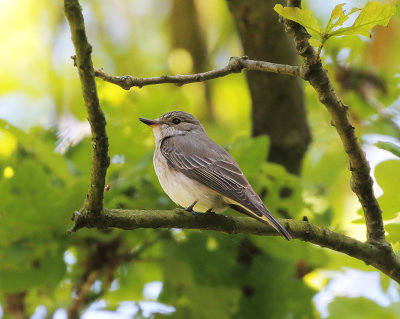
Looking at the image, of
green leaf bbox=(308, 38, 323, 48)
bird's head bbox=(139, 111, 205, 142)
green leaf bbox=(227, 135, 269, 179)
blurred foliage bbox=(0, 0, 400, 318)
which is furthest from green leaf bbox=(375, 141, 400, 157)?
bird's head bbox=(139, 111, 205, 142)

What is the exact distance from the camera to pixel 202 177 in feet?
12.0

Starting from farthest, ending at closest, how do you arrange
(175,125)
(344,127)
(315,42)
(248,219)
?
(175,125)
(248,219)
(344,127)
(315,42)

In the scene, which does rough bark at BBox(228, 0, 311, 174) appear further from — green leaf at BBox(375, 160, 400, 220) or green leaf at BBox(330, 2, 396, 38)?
green leaf at BBox(330, 2, 396, 38)

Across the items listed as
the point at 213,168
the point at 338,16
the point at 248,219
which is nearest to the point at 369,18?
the point at 338,16

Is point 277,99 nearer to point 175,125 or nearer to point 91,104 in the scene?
point 175,125

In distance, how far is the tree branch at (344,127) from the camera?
2219 millimetres

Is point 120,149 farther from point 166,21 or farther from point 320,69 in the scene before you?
point 166,21

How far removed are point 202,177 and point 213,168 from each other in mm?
99

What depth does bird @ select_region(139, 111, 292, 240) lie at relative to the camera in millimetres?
3340

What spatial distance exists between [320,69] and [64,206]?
1.76 meters

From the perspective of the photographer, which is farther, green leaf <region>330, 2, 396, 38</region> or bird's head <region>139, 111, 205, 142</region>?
bird's head <region>139, 111, 205, 142</region>

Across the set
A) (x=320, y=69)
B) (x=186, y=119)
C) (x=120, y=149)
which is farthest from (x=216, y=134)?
(x=320, y=69)

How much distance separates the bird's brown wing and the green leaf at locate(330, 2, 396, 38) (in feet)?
3.74

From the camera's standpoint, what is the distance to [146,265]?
4.30 metres
